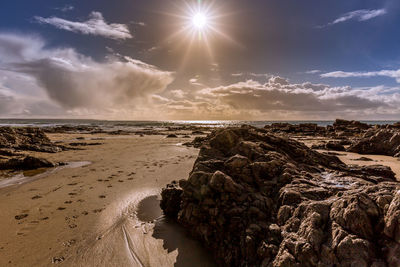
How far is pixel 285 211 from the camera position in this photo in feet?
10.00

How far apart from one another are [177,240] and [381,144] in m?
16.1

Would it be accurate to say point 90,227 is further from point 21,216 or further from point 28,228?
point 21,216

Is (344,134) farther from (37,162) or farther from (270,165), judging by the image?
(37,162)

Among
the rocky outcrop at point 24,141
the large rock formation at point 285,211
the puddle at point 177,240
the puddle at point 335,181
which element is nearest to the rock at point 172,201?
the large rock formation at point 285,211

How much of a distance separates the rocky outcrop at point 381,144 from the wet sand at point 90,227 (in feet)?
48.9

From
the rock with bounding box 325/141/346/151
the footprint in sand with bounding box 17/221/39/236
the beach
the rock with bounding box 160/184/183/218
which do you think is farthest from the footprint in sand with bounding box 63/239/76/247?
the rock with bounding box 325/141/346/151

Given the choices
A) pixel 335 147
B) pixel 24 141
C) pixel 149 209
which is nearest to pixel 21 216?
pixel 149 209

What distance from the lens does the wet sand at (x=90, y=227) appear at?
364 centimetres

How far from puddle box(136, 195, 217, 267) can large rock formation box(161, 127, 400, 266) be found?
0.69 feet

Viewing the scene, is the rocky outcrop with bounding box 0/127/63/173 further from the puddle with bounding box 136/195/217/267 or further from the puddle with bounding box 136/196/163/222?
the puddle with bounding box 136/195/217/267

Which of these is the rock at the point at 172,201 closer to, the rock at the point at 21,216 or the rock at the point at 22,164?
the rock at the point at 21,216

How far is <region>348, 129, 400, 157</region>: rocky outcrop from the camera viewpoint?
12.6 meters

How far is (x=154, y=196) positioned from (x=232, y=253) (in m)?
3.99

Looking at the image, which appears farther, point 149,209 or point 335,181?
point 149,209
